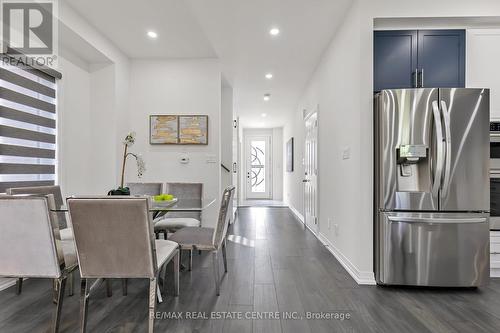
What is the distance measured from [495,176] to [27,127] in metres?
4.68

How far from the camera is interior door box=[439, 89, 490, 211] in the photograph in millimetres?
2318

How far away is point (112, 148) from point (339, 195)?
3057mm

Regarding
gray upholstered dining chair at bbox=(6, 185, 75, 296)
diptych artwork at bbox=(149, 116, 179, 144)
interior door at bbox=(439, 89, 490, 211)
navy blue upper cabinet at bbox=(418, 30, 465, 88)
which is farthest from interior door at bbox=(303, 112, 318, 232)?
gray upholstered dining chair at bbox=(6, 185, 75, 296)

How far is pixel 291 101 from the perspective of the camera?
6.22 meters

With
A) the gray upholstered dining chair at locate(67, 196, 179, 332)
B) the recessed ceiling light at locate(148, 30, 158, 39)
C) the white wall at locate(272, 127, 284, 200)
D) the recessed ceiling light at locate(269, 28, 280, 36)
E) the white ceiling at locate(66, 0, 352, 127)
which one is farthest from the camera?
the white wall at locate(272, 127, 284, 200)

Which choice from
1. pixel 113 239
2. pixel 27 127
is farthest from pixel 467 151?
pixel 27 127

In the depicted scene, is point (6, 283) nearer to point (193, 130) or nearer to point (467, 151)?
point (193, 130)

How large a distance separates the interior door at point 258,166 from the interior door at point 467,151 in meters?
7.51

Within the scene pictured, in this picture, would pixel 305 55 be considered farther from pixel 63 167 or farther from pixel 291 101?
pixel 63 167

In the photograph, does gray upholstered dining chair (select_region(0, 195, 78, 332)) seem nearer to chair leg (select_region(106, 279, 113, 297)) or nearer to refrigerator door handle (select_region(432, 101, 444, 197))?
chair leg (select_region(106, 279, 113, 297))

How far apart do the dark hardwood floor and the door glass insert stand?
6817 millimetres

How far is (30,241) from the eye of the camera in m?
1.67

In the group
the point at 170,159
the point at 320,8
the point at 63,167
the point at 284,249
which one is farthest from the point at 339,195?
the point at 63,167
